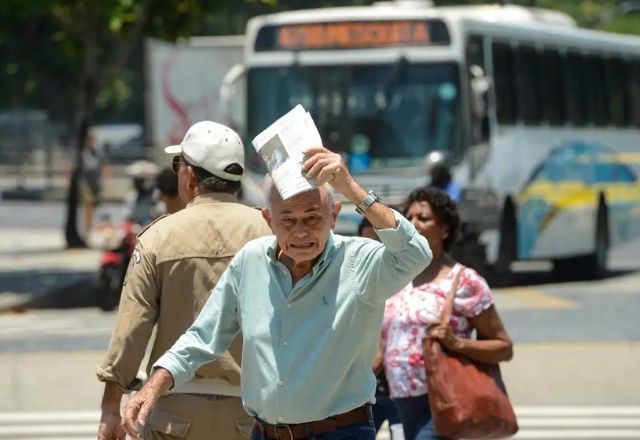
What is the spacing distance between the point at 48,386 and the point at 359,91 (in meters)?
6.93

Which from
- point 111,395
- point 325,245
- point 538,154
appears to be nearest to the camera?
point 325,245

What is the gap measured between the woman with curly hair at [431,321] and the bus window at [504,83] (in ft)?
43.2

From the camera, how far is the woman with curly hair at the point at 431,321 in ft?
21.6

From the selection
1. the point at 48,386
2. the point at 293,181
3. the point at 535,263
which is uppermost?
the point at 293,181

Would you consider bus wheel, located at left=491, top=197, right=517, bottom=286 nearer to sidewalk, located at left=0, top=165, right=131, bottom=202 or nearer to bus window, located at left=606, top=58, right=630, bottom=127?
bus window, located at left=606, top=58, right=630, bottom=127

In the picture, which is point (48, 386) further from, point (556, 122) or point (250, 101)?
point (556, 122)

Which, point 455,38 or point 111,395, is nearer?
point 111,395

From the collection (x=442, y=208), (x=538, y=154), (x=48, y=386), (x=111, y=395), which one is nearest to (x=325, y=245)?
(x=111, y=395)

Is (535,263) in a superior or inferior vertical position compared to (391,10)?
inferior

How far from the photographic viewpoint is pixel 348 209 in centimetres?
1795

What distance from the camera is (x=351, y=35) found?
61.9 feet

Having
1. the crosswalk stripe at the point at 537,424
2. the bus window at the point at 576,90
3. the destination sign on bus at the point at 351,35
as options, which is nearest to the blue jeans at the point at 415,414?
the crosswalk stripe at the point at 537,424

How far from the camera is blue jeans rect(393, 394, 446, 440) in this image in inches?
265

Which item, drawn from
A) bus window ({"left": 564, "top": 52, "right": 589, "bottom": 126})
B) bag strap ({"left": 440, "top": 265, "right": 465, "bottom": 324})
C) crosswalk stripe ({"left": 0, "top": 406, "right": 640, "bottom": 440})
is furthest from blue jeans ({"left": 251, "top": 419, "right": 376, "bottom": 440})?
bus window ({"left": 564, "top": 52, "right": 589, "bottom": 126})
